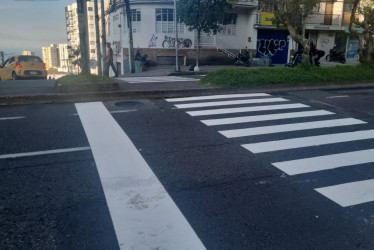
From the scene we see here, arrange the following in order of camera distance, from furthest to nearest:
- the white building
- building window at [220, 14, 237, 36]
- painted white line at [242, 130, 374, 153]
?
building window at [220, 14, 237, 36] < the white building < painted white line at [242, 130, 374, 153]

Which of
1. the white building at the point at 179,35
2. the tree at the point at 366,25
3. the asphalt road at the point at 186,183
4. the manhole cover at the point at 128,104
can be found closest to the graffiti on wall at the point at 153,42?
the white building at the point at 179,35

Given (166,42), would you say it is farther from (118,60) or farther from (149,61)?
(118,60)

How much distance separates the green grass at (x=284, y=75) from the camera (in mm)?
12445

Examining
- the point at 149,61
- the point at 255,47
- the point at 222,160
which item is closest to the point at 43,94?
the point at 222,160

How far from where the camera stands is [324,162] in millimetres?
5113

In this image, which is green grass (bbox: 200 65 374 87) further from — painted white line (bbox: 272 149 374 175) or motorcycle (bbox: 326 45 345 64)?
motorcycle (bbox: 326 45 345 64)

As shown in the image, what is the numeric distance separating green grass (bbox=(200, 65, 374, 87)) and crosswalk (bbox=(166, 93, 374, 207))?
1447 millimetres

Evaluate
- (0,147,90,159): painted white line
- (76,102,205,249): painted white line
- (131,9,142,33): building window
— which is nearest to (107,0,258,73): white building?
(131,9,142,33): building window

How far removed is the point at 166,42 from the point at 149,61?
237 centimetres

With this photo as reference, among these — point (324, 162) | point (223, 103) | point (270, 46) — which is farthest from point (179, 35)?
point (324, 162)

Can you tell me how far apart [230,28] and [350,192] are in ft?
90.2

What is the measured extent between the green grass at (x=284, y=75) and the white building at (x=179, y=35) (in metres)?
14.9

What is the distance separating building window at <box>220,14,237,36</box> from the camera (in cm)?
2954

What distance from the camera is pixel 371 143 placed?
6.11 meters
